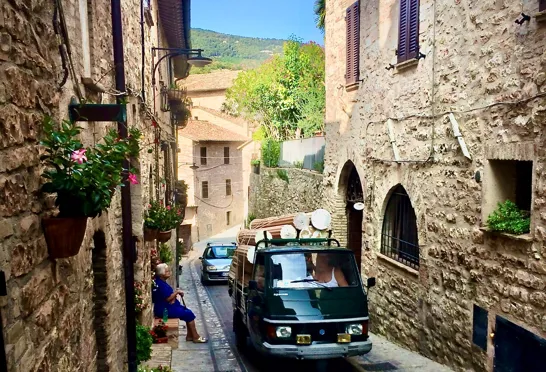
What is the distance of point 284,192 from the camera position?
21.8m

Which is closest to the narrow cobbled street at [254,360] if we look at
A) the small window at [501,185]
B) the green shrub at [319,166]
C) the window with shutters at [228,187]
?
the small window at [501,185]

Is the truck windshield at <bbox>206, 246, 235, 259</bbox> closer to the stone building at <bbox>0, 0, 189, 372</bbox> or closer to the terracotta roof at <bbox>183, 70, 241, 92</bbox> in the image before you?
the stone building at <bbox>0, 0, 189, 372</bbox>

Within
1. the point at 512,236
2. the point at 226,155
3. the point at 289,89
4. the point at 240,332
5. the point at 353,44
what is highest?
the point at 289,89

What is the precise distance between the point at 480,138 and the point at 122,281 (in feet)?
16.8

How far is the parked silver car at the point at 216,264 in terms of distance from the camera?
Answer: 19.3 meters

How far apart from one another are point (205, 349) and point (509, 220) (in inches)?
233

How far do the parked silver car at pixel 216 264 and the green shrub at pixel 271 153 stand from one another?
227 inches

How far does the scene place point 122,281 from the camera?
21.7ft

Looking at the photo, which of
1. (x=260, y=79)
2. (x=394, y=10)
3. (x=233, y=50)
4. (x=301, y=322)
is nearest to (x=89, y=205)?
(x=301, y=322)

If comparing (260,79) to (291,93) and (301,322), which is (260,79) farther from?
(301,322)

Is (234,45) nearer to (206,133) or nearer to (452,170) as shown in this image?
(206,133)

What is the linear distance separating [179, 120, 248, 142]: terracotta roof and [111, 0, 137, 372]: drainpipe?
96.2 feet

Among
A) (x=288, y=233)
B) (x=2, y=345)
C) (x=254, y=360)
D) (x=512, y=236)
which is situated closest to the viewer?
(x=2, y=345)

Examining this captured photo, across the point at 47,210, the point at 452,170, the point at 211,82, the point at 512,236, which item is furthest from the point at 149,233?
the point at 211,82
